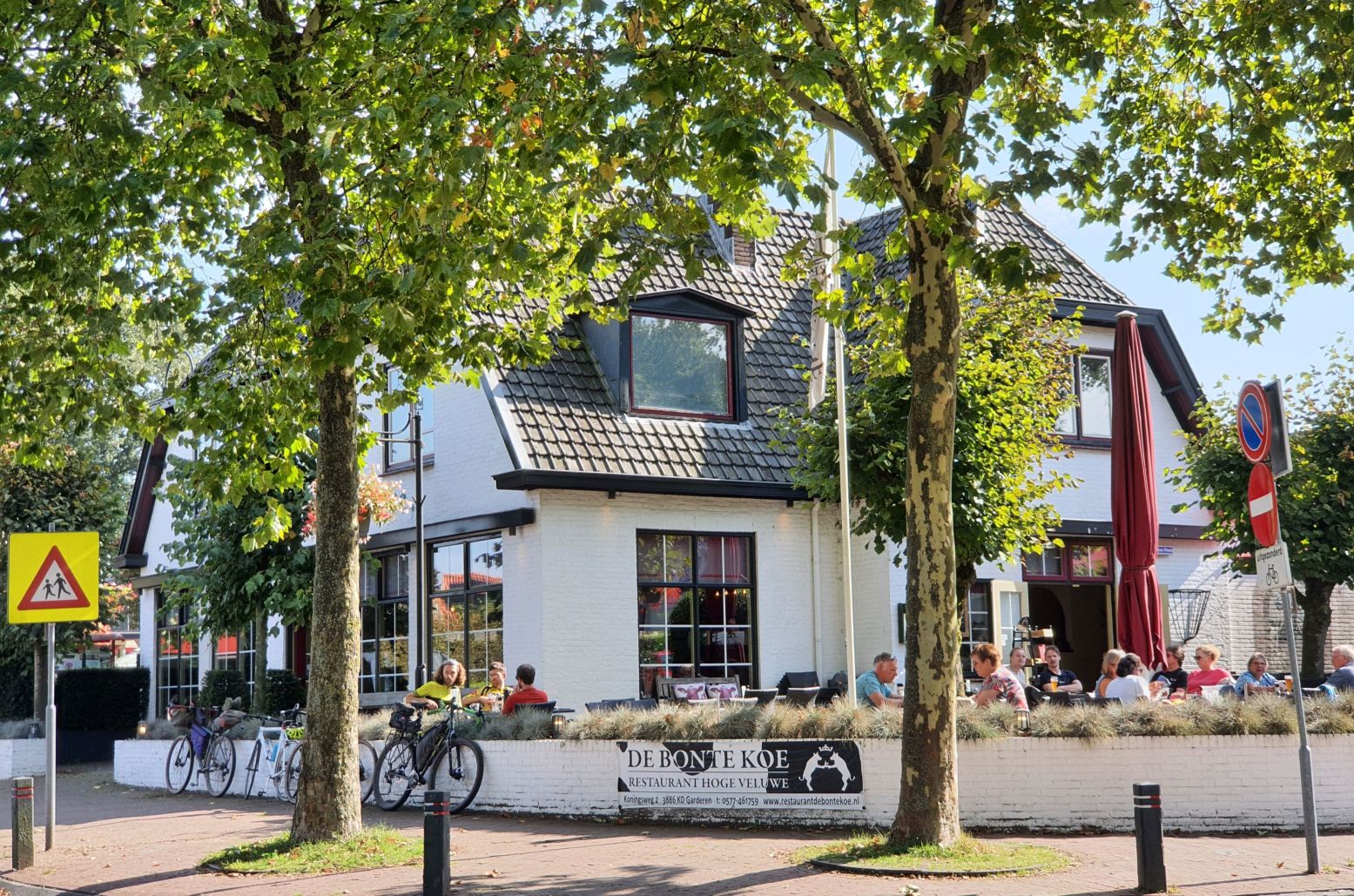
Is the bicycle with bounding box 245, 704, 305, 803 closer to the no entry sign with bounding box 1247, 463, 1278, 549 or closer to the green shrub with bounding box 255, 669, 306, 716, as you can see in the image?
the green shrub with bounding box 255, 669, 306, 716

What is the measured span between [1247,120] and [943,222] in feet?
10.7

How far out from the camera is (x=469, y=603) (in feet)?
68.8

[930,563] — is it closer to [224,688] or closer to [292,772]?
[292,772]

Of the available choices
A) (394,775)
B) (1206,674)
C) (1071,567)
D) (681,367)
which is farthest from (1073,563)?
(394,775)

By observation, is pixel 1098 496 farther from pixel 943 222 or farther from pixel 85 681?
pixel 85 681

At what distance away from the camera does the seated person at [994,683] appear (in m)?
13.6

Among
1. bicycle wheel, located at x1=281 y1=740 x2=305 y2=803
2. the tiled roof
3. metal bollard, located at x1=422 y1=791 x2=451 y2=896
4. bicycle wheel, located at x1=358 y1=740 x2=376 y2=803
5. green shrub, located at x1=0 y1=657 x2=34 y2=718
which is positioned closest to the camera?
metal bollard, located at x1=422 y1=791 x2=451 y2=896

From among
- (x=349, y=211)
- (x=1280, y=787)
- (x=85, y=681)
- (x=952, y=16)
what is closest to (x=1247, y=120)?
(x=952, y=16)

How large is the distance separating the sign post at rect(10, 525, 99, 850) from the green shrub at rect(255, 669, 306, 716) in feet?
33.7

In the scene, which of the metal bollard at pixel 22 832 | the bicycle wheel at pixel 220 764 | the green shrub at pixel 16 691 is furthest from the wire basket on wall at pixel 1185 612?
the green shrub at pixel 16 691

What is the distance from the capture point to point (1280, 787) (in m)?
12.2

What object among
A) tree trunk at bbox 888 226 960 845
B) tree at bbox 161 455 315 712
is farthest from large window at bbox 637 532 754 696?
tree trunk at bbox 888 226 960 845

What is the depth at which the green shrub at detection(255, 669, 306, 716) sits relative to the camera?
23.9 meters

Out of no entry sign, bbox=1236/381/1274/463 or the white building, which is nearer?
no entry sign, bbox=1236/381/1274/463
